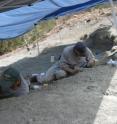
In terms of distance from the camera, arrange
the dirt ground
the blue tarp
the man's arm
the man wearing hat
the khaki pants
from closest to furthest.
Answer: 1. the dirt ground
2. the man wearing hat
3. the blue tarp
4. the khaki pants
5. the man's arm

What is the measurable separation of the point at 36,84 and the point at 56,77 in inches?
17.6

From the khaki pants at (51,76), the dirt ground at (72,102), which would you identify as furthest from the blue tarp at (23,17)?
the khaki pants at (51,76)

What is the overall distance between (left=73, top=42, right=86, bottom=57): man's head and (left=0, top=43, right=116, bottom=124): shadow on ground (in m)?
0.51

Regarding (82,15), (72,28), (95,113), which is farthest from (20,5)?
(82,15)

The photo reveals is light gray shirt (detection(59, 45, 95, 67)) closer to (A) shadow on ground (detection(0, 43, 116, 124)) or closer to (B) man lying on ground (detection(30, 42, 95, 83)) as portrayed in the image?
(B) man lying on ground (detection(30, 42, 95, 83))

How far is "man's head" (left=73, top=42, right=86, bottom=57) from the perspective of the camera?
27.4ft

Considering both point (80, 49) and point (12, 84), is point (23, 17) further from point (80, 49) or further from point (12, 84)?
point (80, 49)

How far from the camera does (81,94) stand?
748 cm

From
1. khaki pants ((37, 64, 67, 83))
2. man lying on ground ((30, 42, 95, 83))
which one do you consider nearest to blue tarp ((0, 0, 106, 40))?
man lying on ground ((30, 42, 95, 83))

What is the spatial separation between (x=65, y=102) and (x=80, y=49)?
1618 mm

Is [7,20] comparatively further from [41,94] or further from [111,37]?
[111,37]

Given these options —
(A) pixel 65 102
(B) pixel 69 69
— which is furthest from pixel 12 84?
(B) pixel 69 69

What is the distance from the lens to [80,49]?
8.40 metres

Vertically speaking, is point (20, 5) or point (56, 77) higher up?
point (20, 5)
